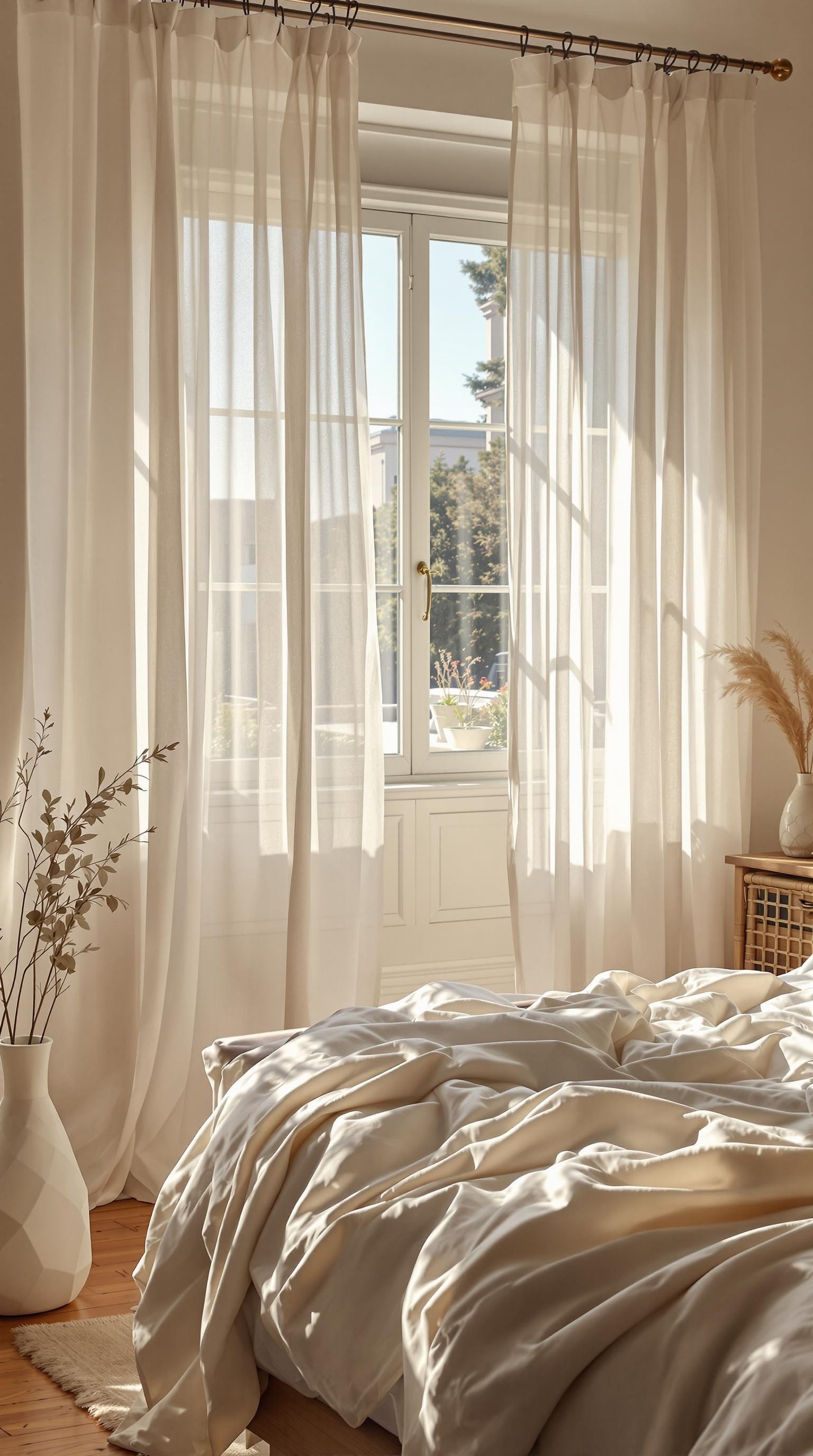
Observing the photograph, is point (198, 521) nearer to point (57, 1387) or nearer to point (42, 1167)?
point (42, 1167)

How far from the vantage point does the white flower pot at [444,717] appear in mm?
4770

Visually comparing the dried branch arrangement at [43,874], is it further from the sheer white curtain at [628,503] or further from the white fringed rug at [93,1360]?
the sheer white curtain at [628,503]

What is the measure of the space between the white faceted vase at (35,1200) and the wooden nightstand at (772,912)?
7.18 feet

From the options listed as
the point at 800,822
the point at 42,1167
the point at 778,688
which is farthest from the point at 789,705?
the point at 42,1167

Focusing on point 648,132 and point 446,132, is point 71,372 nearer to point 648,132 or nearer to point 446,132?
point 446,132

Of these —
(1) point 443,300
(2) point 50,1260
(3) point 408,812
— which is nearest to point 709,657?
(3) point 408,812

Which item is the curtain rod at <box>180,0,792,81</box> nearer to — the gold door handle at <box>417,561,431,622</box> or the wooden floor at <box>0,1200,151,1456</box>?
the gold door handle at <box>417,561,431,622</box>

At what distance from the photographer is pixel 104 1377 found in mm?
2648

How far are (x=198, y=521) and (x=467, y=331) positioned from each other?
1.54 meters

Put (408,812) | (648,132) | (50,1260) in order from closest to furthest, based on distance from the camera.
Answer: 1. (50,1260)
2. (648,132)
3. (408,812)

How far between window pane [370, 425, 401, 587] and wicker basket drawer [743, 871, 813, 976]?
1.54 m

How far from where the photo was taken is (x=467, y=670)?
4785 mm

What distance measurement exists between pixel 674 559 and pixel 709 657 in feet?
1.10

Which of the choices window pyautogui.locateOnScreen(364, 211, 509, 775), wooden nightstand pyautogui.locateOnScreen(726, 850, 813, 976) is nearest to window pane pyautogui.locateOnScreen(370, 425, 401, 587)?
window pyautogui.locateOnScreen(364, 211, 509, 775)
